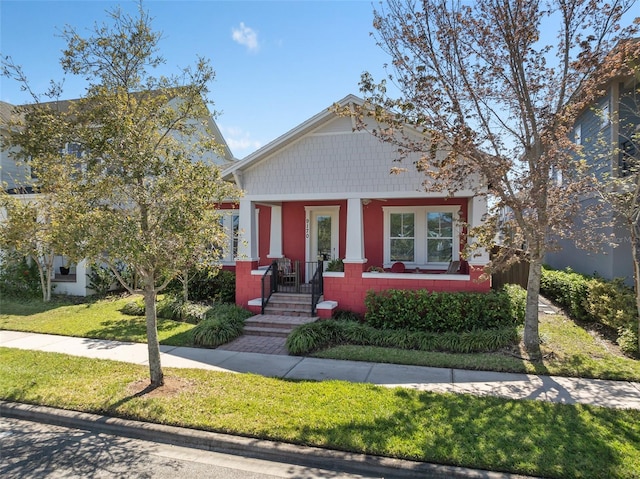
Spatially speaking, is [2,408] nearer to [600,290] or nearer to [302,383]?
[302,383]

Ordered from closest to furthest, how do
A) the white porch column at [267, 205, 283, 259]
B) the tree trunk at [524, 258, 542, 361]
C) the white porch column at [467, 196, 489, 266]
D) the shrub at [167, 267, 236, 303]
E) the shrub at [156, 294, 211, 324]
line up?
the tree trunk at [524, 258, 542, 361]
the white porch column at [467, 196, 489, 266]
the shrub at [156, 294, 211, 324]
the shrub at [167, 267, 236, 303]
the white porch column at [267, 205, 283, 259]

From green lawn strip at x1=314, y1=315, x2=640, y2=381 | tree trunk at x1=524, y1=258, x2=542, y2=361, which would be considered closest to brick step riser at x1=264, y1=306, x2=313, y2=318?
green lawn strip at x1=314, y1=315, x2=640, y2=381

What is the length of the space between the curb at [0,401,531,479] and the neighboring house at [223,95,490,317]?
15.4ft

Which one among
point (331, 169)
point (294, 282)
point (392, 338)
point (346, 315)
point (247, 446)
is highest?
point (331, 169)

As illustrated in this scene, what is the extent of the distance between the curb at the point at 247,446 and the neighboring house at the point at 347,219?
4690mm

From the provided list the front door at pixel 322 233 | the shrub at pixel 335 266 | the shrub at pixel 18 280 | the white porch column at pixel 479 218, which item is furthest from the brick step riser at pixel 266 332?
the shrub at pixel 18 280

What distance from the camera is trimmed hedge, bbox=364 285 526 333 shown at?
29.1ft

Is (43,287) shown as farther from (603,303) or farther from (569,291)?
(569,291)

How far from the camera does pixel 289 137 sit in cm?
1053

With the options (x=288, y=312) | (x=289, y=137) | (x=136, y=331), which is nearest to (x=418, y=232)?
(x=288, y=312)

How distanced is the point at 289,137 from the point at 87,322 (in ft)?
24.2

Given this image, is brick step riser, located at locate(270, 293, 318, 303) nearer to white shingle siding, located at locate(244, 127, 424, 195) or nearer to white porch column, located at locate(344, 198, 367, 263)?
white porch column, located at locate(344, 198, 367, 263)

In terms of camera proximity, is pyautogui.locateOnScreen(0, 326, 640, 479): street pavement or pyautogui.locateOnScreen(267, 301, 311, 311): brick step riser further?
pyautogui.locateOnScreen(267, 301, 311, 311): brick step riser

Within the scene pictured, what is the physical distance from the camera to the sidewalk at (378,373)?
569 cm
